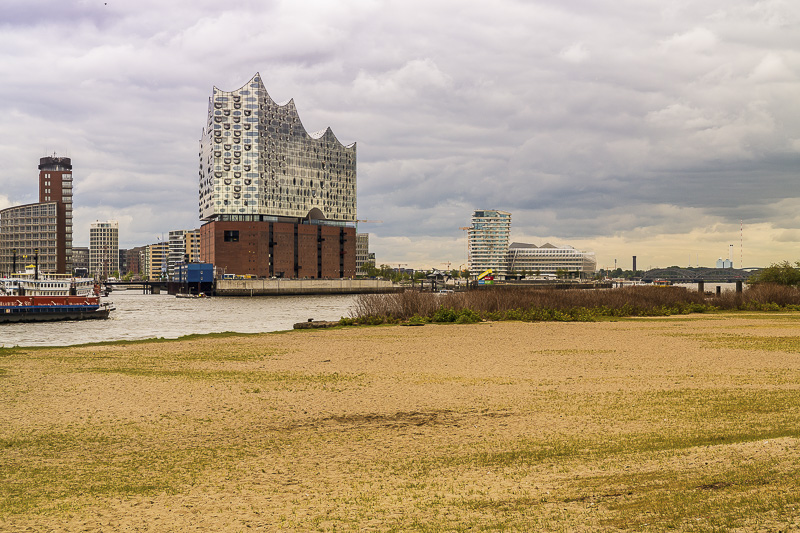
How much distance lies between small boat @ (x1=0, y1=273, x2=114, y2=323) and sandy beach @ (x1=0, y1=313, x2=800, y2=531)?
2054 inches

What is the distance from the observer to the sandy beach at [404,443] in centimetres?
1012

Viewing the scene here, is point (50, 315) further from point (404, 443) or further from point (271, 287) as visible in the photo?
point (271, 287)

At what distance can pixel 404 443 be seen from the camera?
49.1 feet

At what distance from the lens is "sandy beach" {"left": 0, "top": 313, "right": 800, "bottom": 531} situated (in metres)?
10.1

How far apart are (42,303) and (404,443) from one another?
2987 inches

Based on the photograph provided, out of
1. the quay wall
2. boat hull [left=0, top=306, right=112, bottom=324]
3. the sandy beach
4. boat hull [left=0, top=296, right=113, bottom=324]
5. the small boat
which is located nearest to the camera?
the sandy beach

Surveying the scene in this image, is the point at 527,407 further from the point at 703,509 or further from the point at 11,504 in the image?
the point at 11,504

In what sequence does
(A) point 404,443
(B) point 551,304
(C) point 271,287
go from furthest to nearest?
(C) point 271,287, (B) point 551,304, (A) point 404,443

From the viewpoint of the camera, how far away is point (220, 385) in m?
23.3

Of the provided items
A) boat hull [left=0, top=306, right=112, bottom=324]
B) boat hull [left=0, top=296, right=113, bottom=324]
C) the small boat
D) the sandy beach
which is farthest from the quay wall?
the sandy beach

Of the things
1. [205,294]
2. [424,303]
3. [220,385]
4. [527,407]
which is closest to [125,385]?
[220,385]

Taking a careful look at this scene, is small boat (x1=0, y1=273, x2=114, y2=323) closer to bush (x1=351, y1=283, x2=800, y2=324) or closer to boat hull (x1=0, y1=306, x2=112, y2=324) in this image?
boat hull (x1=0, y1=306, x2=112, y2=324)

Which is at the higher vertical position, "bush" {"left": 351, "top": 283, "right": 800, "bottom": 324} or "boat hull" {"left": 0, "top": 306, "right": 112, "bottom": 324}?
"bush" {"left": 351, "top": 283, "right": 800, "bottom": 324}

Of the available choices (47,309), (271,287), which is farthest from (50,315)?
(271,287)
